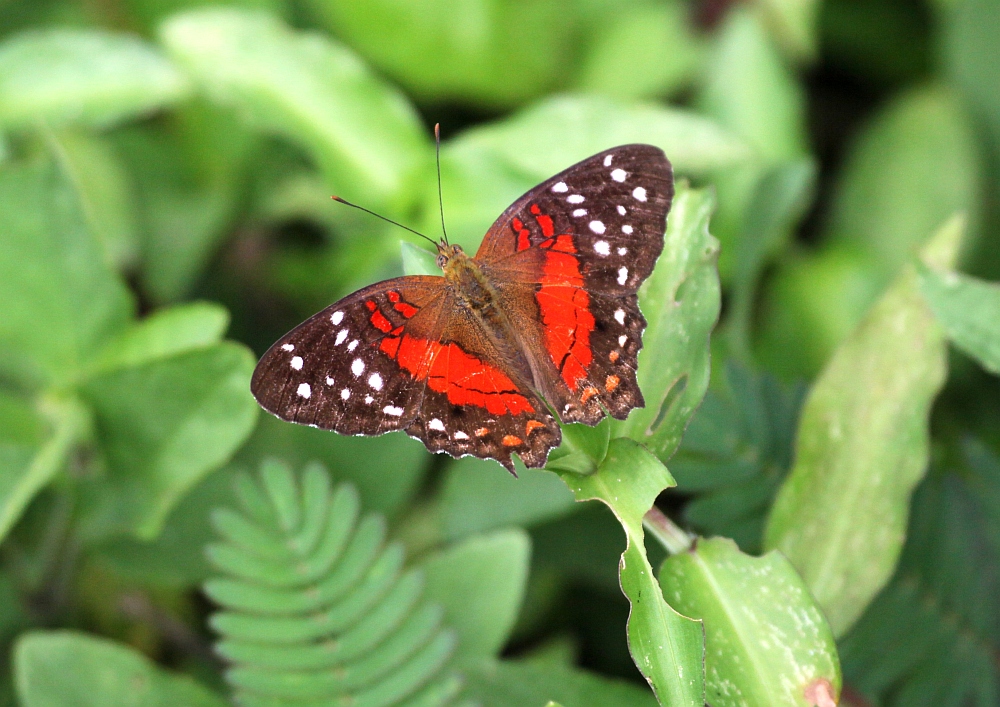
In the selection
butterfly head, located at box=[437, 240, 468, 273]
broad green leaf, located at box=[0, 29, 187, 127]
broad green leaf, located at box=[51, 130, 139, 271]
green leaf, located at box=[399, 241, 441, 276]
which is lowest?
broad green leaf, located at box=[51, 130, 139, 271]

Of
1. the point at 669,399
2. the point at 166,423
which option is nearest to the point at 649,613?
the point at 669,399

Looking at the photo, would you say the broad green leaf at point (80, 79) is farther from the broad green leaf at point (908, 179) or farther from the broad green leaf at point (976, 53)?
the broad green leaf at point (976, 53)

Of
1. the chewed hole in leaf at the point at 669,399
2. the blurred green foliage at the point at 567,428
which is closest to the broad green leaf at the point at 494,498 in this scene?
the blurred green foliage at the point at 567,428

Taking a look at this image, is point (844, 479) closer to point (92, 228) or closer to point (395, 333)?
point (395, 333)

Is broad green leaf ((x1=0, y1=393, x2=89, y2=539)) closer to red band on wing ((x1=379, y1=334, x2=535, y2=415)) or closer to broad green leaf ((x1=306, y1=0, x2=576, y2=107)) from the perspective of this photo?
red band on wing ((x1=379, y1=334, x2=535, y2=415))

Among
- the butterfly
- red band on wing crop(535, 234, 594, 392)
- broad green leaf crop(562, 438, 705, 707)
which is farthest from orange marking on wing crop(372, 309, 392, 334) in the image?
broad green leaf crop(562, 438, 705, 707)

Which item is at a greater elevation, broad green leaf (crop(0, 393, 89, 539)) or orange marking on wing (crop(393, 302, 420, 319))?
orange marking on wing (crop(393, 302, 420, 319))

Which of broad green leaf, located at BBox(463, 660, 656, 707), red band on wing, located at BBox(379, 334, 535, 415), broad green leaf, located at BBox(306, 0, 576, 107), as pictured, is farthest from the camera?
broad green leaf, located at BBox(306, 0, 576, 107)

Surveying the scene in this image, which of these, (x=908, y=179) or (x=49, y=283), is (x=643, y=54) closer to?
(x=908, y=179)
